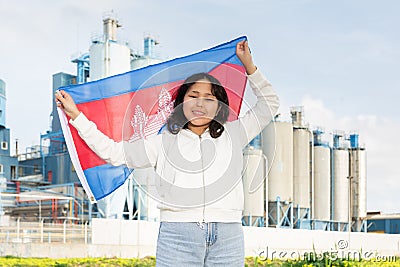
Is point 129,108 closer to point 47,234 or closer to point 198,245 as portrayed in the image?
point 198,245

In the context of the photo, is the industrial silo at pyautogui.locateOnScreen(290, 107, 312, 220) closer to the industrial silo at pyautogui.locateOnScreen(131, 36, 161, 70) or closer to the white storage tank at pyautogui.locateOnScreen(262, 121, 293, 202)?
the white storage tank at pyautogui.locateOnScreen(262, 121, 293, 202)

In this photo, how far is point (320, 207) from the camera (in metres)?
31.0

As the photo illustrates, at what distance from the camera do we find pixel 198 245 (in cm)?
285

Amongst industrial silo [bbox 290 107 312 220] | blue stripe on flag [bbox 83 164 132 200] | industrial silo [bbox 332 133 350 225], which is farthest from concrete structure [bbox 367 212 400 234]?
blue stripe on flag [bbox 83 164 132 200]

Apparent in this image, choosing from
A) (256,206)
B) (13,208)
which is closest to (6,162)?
(13,208)

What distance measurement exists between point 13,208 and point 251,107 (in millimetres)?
22913

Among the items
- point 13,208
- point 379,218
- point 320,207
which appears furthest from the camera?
point 379,218

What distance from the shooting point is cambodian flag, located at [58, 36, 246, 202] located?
348 cm

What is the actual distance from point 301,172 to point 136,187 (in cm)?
1143

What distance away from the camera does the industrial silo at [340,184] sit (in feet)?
104

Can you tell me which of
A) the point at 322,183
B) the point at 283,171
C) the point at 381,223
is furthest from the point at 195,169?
the point at 381,223

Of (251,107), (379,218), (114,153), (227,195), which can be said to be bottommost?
(379,218)

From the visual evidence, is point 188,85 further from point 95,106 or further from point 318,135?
point 318,135

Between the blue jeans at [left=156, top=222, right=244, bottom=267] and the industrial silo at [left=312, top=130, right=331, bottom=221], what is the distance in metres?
28.3
